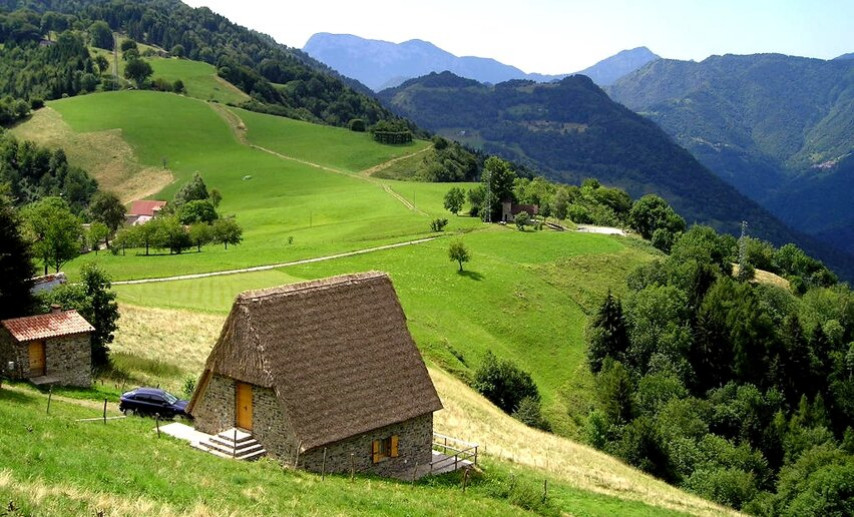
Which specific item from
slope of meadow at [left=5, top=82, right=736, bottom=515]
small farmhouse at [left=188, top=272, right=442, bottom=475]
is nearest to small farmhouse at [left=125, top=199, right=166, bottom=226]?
slope of meadow at [left=5, top=82, right=736, bottom=515]

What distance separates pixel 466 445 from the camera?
37219mm

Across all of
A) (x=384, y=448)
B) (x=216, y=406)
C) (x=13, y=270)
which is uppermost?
(x=13, y=270)

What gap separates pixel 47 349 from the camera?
35.4m

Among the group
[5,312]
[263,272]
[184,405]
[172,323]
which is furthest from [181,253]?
[184,405]

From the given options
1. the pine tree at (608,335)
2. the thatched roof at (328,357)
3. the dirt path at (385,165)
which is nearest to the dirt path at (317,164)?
the dirt path at (385,165)

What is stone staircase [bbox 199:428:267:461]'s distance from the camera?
27641 mm

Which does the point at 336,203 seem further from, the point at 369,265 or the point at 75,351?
the point at 75,351

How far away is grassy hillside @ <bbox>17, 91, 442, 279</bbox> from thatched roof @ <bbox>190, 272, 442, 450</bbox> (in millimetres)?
50643

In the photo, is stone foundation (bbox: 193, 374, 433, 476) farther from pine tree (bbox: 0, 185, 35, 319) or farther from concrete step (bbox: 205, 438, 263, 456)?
pine tree (bbox: 0, 185, 35, 319)

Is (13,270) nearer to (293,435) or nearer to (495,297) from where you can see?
(293,435)

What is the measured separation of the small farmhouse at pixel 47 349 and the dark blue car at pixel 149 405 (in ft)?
16.1

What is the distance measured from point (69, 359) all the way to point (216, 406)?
1061 cm

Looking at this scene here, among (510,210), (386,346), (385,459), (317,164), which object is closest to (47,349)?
(386,346)

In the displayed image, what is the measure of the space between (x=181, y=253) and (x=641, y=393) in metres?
58.4
